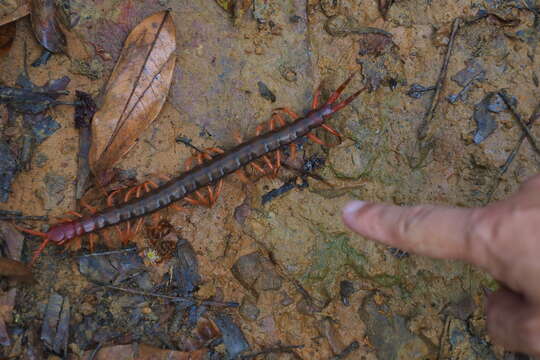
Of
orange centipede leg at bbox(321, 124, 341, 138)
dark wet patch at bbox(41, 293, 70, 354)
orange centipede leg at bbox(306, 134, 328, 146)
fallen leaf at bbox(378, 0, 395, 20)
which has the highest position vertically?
fallen leaf at bbox(378, 0, 395, 20)

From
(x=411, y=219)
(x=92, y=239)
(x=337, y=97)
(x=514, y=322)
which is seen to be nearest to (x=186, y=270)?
(x=92, y=239)

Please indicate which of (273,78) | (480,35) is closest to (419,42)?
(480,35)

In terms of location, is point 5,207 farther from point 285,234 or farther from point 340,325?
point 340,325

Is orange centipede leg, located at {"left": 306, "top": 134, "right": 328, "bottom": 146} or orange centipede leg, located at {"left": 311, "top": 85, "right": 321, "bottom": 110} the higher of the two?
orange centipede leg, located at {"left": 311, "top": 85, "right": 321, "bottom": 110}

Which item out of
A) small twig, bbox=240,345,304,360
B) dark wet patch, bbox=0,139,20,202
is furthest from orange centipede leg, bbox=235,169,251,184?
dark wet patch, bbox=0,139,20,202

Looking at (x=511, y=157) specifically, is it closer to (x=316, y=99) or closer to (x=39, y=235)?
(x=316, y=99)

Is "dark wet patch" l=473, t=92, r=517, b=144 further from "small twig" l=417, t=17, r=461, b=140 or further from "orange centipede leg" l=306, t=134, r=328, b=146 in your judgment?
"orange centipede leg" l=306, t=134, r=328, b=146

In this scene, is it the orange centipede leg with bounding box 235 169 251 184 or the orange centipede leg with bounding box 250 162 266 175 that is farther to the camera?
the orange centipede leg with bounding box 235 169 251 184
